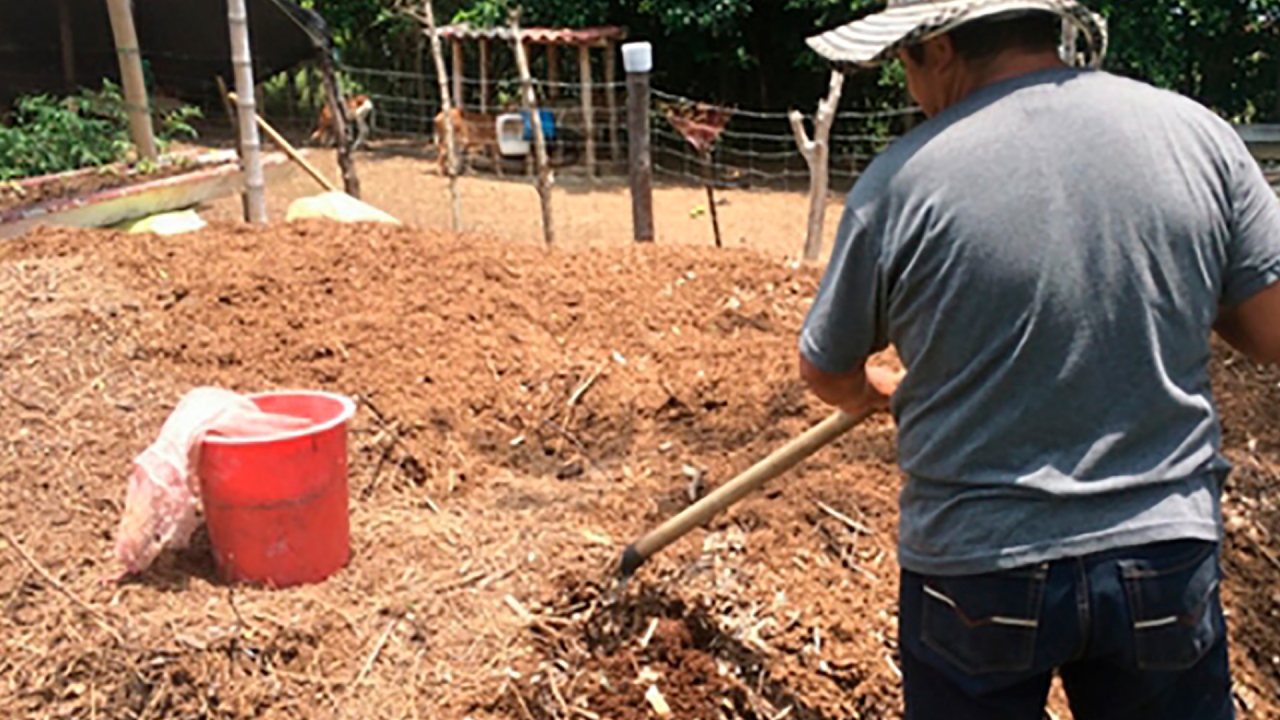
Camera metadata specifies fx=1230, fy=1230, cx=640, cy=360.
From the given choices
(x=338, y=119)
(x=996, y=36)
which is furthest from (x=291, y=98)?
(x=996, y=36)

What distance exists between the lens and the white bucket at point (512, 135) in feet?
48.2

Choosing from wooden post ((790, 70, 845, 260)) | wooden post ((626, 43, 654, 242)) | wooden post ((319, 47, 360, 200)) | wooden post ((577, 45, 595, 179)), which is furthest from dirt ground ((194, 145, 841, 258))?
wooden post ((626, 43, 654, 242))

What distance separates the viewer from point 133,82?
736 centimetres

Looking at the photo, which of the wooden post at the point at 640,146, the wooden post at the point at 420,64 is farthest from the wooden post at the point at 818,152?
the wooden post at the point at 420,64

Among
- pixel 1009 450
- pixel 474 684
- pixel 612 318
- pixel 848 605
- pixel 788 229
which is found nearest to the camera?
pixel 1009 450

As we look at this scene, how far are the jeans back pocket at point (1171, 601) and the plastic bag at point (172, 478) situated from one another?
8.11ft

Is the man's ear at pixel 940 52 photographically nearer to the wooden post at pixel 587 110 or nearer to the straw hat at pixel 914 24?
the straw hat at pixel 914 24

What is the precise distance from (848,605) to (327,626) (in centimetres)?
147

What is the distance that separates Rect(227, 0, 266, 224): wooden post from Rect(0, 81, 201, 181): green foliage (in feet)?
2.98

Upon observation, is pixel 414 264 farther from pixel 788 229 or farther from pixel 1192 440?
pixel 788 229

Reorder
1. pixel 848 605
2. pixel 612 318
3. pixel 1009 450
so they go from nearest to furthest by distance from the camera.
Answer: pixel 1009 450 < pixel 848 605 < pixel 612 318

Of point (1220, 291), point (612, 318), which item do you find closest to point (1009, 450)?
point (1220, 291)

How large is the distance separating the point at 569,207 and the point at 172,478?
10265 mm

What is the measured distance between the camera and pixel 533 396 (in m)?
4.95
